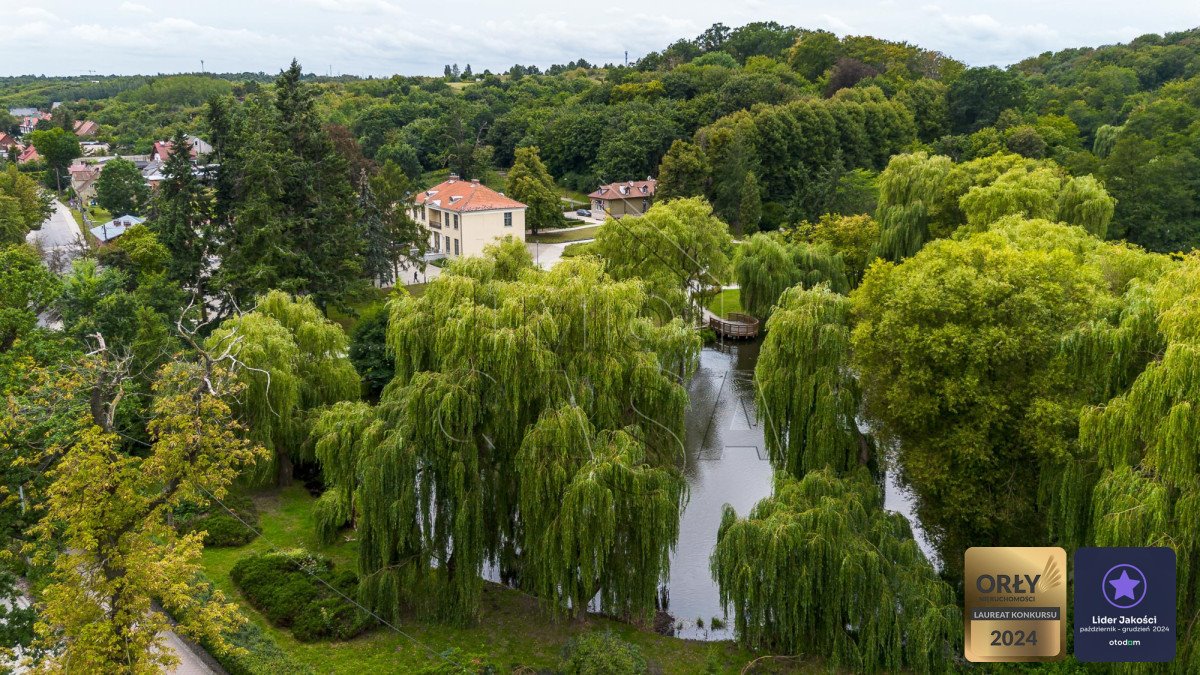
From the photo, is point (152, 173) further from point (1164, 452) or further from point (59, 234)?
point (1164, 452)

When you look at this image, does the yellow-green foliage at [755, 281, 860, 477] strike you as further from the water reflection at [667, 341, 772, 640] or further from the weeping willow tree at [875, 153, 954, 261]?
the weeping willow tree at [875, 153, 954, 261]

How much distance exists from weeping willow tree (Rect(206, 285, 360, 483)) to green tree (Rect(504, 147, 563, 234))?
31.4 m

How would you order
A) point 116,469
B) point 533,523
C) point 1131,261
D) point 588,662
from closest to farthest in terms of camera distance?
point 116,469, point 588,662, point 533,523, point 1131,261

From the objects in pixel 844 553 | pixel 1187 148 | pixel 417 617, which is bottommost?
pixel 417 617

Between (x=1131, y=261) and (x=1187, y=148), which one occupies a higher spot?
(x=1187, y=148)

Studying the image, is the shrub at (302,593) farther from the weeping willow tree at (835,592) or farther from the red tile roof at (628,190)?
the red tile roof at (628,190)

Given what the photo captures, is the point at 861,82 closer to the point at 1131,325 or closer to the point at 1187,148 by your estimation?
the point at 1187,148

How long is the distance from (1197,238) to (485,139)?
58.5m

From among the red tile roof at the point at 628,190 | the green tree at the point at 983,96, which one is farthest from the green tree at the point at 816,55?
the red tile roof at the point at 628,190

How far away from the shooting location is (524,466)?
15305mm

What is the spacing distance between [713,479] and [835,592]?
387 inches

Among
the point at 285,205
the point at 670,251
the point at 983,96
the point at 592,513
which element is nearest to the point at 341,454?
the point at 592,513

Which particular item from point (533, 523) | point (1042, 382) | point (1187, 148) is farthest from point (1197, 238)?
point (533, 523)

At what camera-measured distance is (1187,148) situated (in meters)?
45.5
